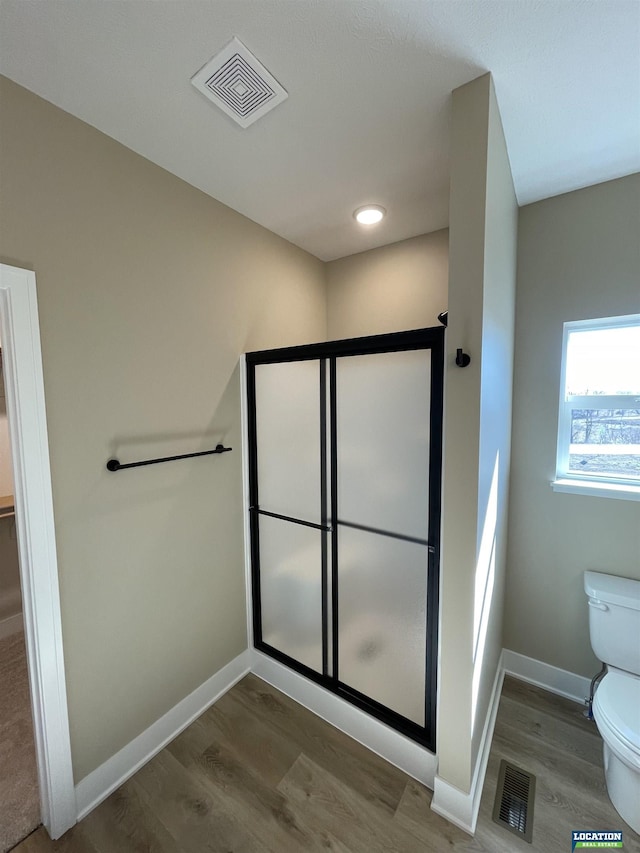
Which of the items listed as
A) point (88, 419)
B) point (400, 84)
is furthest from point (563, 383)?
point (88, 419)

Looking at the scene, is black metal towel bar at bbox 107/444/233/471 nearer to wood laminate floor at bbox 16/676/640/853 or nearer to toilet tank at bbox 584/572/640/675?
wood laminate floor at bbox 16/676/640/853

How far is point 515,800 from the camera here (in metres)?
1.36

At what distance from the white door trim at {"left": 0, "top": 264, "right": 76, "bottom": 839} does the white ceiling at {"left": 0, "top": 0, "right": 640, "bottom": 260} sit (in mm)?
661

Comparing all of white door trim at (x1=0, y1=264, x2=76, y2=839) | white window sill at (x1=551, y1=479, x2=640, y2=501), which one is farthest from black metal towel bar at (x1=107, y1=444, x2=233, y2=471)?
white window sill at (x1=551, y1=479, x2=640, y2=501)

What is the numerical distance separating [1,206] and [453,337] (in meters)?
1.49

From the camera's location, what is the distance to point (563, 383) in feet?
5.92

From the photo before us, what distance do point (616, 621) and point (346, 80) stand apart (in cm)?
237

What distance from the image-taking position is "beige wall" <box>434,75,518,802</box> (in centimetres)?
114

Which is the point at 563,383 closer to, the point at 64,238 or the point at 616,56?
the point at 616,56

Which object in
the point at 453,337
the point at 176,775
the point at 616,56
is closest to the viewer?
the point at 616,56

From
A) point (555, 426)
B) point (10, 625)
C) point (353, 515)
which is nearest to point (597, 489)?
point (555, 426)

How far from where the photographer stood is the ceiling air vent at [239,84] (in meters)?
1.04

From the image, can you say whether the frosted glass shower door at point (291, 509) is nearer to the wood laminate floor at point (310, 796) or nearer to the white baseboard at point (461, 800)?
the wood laminate floor at point (310, 796)

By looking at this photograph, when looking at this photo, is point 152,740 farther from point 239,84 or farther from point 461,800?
point 239,84
